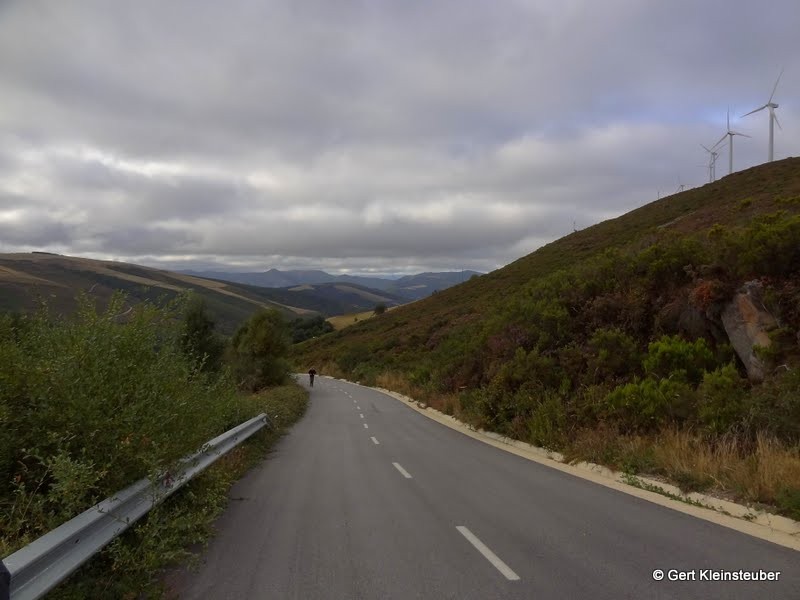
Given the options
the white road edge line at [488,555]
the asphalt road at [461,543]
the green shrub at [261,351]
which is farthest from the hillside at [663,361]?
the green shrub at [261,351]

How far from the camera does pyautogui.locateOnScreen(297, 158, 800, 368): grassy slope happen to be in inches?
2001

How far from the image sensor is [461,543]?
6.60m

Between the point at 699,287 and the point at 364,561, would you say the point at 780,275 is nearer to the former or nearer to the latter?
the point at 699,287

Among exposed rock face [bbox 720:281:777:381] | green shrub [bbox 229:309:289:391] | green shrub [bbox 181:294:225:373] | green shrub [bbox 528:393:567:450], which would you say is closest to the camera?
exposed rock face [bbox 720:281:777:381]

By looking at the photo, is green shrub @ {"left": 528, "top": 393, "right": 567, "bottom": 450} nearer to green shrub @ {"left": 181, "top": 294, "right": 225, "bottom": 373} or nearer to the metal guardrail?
the metal guardrail

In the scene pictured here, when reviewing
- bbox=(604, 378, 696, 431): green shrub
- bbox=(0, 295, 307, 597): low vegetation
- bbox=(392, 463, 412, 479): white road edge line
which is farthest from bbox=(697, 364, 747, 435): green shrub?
bbox=(0, 295, 307, 597): low vegetation

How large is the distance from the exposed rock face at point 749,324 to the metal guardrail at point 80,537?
1142 centimetres

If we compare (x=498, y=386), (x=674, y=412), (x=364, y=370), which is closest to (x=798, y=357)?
(x=674, y=412)

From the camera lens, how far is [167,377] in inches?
283

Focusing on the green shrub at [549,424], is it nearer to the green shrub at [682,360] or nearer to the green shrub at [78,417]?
the green shrub at [682,360]

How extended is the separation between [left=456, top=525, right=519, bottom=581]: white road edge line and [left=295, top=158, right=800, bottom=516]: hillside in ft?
12.3

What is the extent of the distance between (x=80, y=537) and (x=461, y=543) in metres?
3.72

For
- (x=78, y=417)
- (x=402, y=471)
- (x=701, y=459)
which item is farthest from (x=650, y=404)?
(x=78, y=417)

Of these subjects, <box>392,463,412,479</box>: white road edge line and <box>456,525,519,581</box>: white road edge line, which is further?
<box>392,463,412,479</box>: white road edge line
